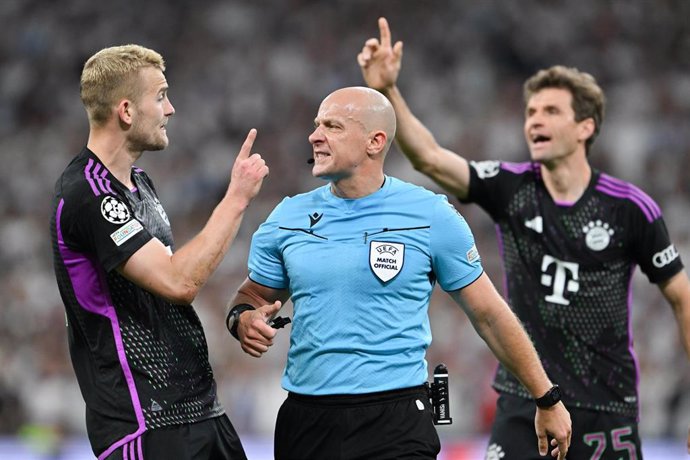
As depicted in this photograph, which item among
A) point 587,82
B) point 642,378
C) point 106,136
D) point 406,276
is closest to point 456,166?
point 587,82

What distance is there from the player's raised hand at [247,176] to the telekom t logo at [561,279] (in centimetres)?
215

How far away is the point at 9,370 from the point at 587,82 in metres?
8.45

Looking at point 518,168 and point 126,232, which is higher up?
point 518,168

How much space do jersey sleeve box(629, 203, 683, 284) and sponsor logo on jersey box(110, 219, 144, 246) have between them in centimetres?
294

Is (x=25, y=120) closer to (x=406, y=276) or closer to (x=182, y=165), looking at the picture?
(x=182, y=165)

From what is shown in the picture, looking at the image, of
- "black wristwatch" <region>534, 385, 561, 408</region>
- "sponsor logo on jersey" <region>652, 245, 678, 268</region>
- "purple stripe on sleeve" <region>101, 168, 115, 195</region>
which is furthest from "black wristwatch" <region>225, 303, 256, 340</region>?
"sponsor logo on jersey" <region>652, 245, 678, 268</region>

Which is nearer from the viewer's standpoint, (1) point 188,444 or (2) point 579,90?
(1) point 188,444

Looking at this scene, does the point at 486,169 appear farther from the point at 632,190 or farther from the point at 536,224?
the point at 632,190

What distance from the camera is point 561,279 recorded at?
645 centimetres

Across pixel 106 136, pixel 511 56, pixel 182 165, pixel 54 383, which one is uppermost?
pixel 511 56

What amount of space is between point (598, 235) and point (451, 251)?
1630 mm

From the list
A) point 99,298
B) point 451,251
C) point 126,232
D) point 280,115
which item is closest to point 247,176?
point 126,232

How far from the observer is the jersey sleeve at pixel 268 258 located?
17.2 ft

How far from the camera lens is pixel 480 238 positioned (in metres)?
14.4
